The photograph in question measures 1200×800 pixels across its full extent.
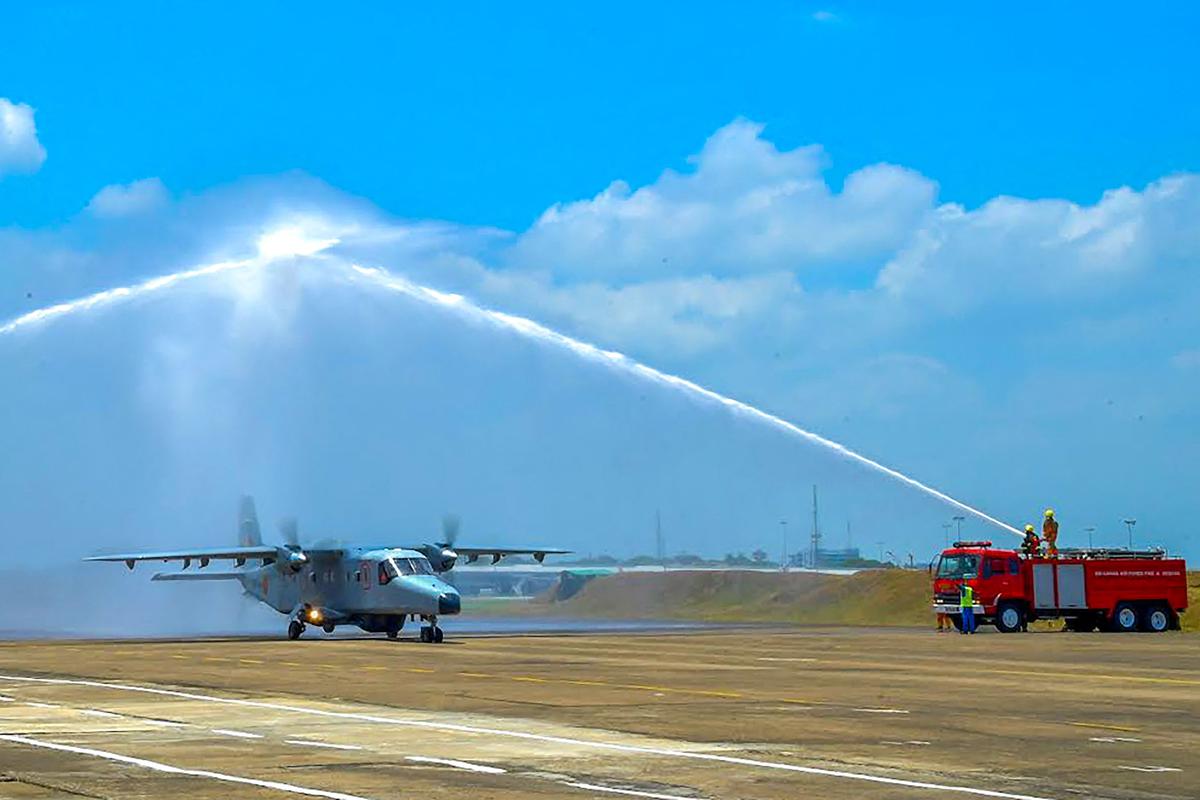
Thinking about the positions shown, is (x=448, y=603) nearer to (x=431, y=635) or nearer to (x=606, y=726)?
(x=431, y=635)

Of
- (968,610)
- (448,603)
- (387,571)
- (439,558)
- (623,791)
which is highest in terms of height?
(439,558)

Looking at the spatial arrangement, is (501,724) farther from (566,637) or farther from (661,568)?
(661,568)

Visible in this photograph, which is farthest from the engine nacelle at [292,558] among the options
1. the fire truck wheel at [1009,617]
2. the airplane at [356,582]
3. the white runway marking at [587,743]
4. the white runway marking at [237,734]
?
the white runway marking at [237,734]

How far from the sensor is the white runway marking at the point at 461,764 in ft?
56.5

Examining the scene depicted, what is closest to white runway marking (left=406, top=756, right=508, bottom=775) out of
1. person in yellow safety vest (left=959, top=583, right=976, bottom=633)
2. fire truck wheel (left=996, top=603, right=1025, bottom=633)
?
person in yellow safety vest (left=959, top=583, right=976, bottom=633)

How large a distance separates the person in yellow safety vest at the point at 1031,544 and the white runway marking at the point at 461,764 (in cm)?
4301

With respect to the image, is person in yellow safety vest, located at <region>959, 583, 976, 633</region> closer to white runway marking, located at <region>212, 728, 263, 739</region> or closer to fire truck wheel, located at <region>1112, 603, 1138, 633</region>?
fire truck wheel, located at <region>1112, 603, 1138, 633</region>

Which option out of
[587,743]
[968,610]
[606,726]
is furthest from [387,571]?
[587,743]

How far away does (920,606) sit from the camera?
81125 mm

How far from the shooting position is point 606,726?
73.3 ft

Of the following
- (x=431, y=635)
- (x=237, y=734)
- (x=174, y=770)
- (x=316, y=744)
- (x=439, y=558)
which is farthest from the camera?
(x=439, y=558)

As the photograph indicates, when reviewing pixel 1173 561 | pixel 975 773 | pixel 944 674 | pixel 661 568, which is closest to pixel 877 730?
pixel 975 773

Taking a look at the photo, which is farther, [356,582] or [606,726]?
[356,582]

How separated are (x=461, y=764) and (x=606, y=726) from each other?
475cm
